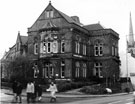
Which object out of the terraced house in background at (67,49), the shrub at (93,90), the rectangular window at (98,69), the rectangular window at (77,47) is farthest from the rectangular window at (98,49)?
the shrub at (93,90)

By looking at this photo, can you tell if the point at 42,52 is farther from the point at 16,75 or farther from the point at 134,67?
the point at 134,67

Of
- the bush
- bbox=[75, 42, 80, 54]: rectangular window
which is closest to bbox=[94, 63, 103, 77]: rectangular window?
bbox=[75, 42, 80, 54]: rectangular window

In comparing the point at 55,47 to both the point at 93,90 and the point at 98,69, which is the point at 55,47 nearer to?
the point at 98,69

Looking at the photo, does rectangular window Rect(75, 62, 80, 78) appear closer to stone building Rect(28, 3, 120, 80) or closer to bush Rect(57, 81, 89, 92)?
stone building Rect(28, 3, 120, 80)

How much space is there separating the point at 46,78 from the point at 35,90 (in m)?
19.8

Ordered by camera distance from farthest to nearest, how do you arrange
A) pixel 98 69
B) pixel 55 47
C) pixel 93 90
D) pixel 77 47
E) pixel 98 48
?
pixel 98 48 < pixel 98 69 < pixel 77 47 < pixel 55 47 < pixel 93 90

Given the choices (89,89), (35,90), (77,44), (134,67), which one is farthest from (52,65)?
(134,67)

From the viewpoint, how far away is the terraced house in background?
4294 cm

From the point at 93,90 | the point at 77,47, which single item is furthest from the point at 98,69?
the point at 93,90

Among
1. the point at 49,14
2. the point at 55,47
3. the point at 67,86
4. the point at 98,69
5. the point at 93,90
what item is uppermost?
the point at 49,14

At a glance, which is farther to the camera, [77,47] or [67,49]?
[77,47]

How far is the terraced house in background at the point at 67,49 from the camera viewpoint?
42.9 m

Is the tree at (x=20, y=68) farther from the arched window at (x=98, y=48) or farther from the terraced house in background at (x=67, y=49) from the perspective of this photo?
the arched window at (x=98, y=48)

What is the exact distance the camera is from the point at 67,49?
43.0 m
